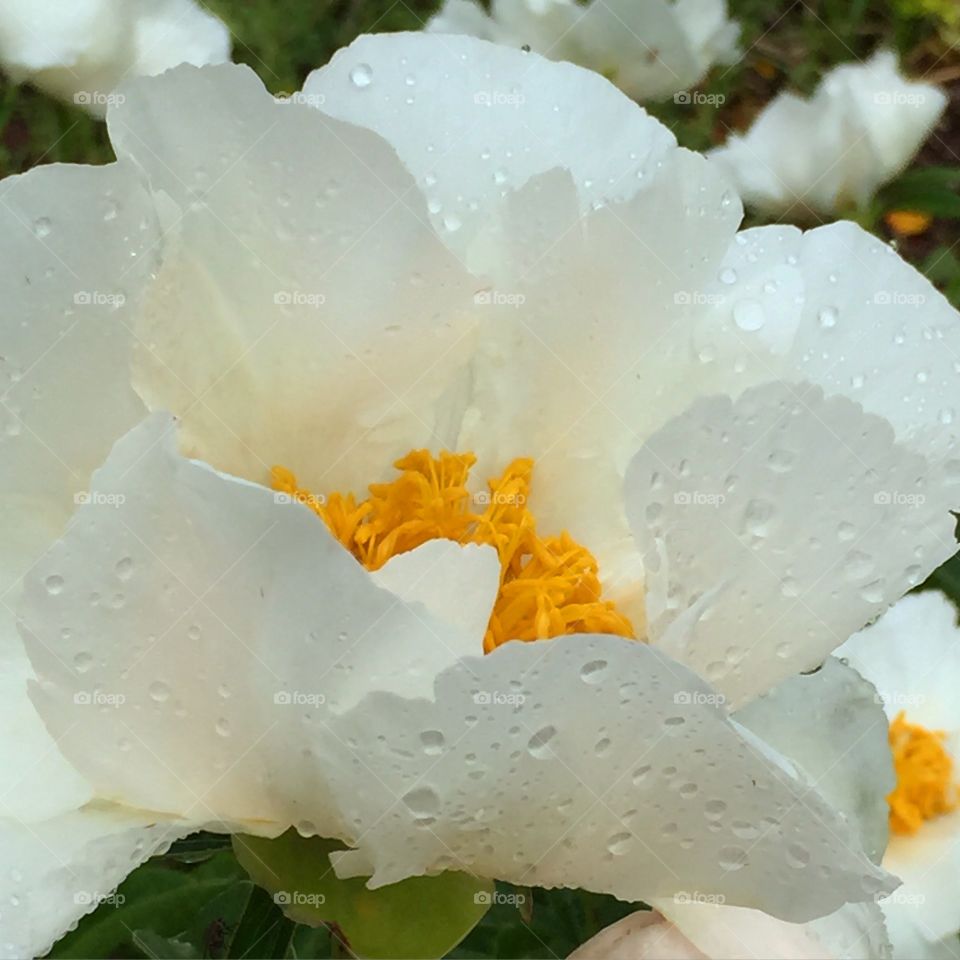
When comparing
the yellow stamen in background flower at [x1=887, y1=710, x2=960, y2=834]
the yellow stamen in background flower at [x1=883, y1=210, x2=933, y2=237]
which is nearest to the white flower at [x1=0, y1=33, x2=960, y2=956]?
the yellow stamen in background flower at [x1=887, y1=710, x2=960, y2=834]

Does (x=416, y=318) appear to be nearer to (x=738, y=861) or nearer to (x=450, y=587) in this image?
(x=450, y=587)

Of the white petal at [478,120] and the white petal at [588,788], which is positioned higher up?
the white petal at [478,120]

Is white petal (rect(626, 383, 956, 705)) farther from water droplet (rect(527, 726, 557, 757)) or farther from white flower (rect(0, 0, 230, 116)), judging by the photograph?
white flower (rect(0, 0, 230, 116))

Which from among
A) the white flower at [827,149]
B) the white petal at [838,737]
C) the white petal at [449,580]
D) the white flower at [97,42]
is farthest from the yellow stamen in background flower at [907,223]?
the white petal at [449,580]

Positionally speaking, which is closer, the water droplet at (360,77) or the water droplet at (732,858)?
the water droplet at (732,858)

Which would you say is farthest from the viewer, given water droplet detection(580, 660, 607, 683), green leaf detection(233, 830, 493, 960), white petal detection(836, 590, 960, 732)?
white petal detection(836, 590, 960, 732)

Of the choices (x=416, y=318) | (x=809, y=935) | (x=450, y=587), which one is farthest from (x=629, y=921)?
(x=416, y=318)

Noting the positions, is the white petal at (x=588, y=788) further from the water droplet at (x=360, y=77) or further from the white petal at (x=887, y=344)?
the water droplet at (x=360, y=77)
